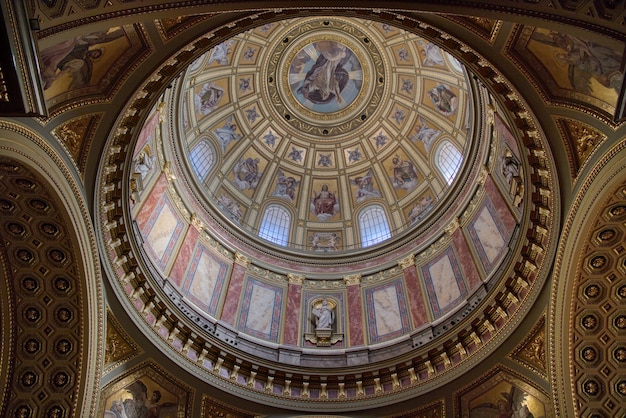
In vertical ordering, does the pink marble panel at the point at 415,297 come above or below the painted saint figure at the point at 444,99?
below

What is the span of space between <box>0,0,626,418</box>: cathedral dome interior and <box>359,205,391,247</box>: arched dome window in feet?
0.42

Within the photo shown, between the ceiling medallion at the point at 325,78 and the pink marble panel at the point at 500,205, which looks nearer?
the pink marble panel at the point at 500,205

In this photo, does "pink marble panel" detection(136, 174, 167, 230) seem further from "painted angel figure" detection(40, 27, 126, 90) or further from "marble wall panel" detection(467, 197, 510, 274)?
"marble wall panel" detection(467, 197, 510, 274)

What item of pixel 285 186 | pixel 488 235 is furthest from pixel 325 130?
pixel 488 235

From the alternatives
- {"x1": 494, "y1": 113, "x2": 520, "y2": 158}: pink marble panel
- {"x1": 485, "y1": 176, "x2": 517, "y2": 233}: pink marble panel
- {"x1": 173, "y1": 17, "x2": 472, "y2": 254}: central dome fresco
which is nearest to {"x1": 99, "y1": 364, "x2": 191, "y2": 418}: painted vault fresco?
{"x1": 173, "y1": 17, "x2": 472, "y2": 254}: central dome fresco

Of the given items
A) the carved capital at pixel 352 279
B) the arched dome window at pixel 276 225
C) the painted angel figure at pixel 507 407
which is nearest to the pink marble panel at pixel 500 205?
the painted angel figure at pixel 507 407

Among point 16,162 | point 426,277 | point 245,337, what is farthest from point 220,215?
point 16,162

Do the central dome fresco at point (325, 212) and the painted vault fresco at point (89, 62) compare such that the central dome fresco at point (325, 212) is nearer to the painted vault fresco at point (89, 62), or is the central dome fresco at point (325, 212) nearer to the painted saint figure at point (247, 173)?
the painted saint figure at point (247, 173)

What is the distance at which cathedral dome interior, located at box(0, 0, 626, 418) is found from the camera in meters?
13.6

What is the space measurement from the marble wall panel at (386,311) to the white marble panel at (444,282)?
1512 mm

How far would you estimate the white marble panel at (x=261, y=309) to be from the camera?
935 inches

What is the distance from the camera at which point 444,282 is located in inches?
919

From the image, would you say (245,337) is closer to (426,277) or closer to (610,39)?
(426,277)

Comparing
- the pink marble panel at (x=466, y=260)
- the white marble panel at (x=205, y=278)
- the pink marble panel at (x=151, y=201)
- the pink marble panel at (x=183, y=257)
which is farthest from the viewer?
the white marble panel at (x=205, y=278)
